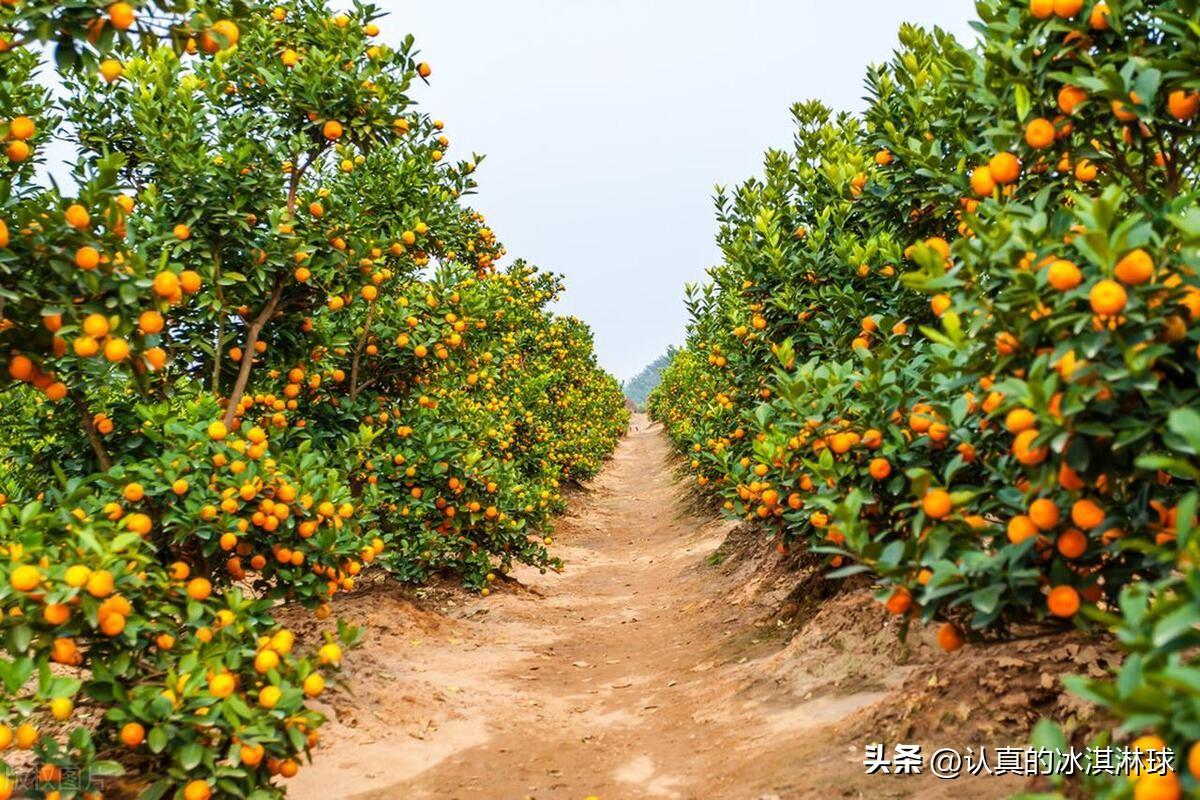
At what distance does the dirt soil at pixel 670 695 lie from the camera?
158 inches

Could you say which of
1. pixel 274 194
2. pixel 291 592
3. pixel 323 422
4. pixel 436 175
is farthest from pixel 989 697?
pixel 436 175

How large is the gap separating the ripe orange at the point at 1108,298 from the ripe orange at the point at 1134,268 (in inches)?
1.3

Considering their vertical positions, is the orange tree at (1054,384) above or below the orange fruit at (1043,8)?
below

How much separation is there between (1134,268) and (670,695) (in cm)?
536

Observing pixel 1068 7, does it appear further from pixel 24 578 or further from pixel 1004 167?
pixel 24 578

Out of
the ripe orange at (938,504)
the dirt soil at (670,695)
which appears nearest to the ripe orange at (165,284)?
the dirt soil at (670,695)

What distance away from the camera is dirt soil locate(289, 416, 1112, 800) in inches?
158

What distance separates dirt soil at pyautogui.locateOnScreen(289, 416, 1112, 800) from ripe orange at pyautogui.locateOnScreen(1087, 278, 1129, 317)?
226 centimetres

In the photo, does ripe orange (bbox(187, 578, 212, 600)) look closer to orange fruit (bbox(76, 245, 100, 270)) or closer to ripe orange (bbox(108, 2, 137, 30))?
orange fruit (bbox(76, 245, 100, 270))

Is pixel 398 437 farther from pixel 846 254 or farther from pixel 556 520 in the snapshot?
pixel 556 520

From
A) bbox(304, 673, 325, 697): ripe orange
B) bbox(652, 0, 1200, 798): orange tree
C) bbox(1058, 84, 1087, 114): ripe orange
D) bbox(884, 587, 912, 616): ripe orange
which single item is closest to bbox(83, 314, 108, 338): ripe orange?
bbox(304, 673, 325, 697): ripe orange

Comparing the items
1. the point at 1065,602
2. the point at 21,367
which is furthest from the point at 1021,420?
the point at 21,367

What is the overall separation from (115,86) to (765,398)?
6517 millimetres

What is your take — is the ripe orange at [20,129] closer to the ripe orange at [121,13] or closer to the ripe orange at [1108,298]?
the ripe orange at [121,13]
